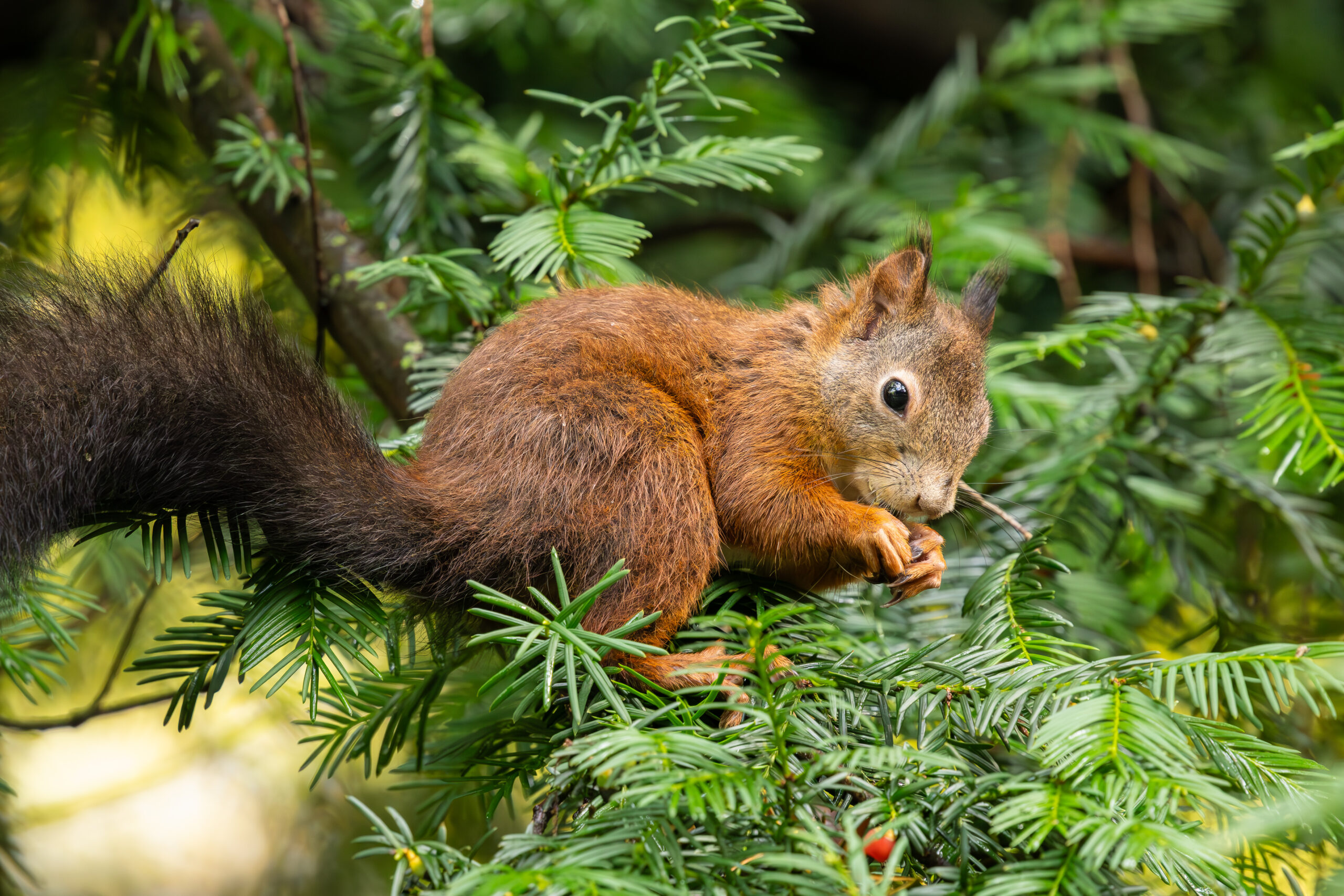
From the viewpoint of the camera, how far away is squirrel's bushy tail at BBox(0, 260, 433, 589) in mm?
1131

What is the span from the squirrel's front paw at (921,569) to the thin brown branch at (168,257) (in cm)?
110

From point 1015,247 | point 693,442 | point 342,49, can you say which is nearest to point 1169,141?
point 1015,247

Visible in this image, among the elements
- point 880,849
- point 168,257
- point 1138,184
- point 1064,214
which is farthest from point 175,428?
point 1138,184

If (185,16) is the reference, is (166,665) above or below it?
below

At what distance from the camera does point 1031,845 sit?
2.59ft

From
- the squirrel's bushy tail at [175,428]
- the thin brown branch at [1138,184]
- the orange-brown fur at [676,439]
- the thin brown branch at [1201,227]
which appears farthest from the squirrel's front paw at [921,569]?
the thin brown branch at [1201,227]

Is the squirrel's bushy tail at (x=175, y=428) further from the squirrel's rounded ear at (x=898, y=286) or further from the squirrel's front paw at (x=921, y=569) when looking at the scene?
the squirrel's rounded ear at (x=898, y=286)

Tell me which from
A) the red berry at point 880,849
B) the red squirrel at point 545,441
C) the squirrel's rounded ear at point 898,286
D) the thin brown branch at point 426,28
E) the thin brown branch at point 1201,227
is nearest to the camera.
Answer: the red berry at point 880,849

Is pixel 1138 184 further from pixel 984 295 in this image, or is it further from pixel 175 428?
pixel 175 428

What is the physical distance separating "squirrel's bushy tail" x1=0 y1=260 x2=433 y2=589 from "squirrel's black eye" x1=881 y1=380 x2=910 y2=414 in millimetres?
788

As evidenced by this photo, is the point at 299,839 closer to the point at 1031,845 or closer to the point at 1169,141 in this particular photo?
the point at 1031,845

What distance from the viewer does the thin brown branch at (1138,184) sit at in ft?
8.82

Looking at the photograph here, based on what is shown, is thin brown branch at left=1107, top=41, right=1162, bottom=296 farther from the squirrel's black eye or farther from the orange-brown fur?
the squirrel's black eye

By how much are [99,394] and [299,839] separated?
1.68 meters
